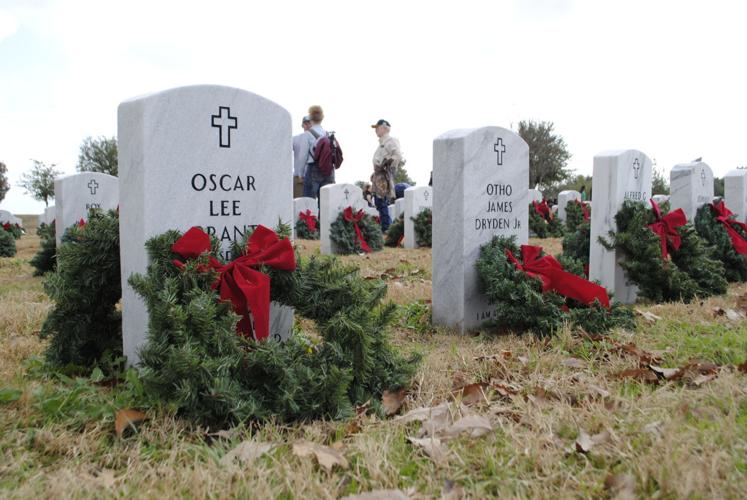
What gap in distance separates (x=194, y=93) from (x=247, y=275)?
997mm

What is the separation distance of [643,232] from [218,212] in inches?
169

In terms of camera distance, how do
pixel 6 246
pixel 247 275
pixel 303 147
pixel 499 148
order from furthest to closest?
1. pixel 303 147
2. pixel 6 246
3. pixel 499 148
4. pixel 247 275

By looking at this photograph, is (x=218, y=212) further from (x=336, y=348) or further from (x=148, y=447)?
(x=148, y=447)

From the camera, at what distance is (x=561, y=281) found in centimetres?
443

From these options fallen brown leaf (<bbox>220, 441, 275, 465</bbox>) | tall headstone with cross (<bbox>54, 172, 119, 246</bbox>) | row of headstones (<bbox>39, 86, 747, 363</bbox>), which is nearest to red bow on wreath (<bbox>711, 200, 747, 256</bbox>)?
row of headstones (<bbox>39, 86, 747, 363</bbox>)

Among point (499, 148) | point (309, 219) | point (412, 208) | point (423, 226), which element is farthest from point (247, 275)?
point (309, 219)

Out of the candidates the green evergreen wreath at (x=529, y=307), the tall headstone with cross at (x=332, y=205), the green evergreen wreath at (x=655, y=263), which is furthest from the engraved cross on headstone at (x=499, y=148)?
the tall headstone with cross at (x=332, y=205)

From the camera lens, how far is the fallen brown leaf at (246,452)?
215 centimetres

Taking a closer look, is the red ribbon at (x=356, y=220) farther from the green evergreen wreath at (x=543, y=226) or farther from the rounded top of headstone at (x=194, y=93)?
the rounded top of headstone at (x=194, y=93)

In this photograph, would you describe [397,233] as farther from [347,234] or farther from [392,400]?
[392,400]

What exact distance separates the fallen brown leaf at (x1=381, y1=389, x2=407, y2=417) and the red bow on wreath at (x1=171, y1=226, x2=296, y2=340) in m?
0.66

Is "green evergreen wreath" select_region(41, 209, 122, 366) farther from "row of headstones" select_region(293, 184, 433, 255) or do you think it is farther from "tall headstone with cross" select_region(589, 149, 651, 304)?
"row of headstones" select_region(293, 184, 433, 255)

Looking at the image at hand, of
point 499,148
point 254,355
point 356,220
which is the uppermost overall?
point 499,148

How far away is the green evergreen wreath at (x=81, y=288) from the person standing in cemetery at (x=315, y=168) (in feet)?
32.5
